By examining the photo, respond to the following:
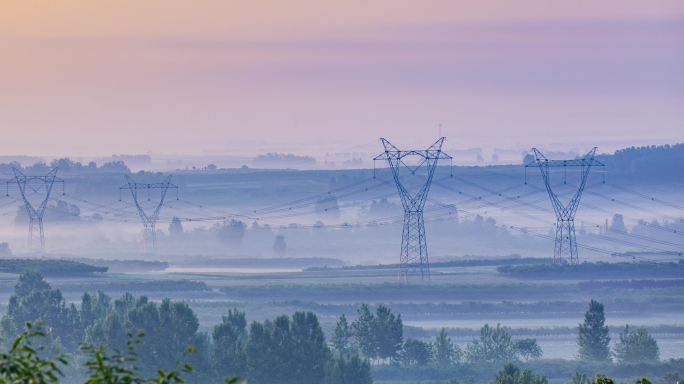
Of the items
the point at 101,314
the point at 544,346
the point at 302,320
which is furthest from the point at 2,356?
the point at 544,346

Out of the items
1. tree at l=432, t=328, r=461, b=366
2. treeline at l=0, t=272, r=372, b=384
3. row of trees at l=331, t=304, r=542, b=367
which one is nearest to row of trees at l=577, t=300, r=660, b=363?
row of trees at l=331, t=304, r=542, b=367

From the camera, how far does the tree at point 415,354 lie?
13475cm

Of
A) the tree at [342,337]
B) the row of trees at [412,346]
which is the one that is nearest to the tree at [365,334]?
the row of trees at [412,346]

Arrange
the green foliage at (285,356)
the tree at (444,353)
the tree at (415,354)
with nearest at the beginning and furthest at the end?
the green foliage at (285,356) → the tree at (444,353) → the tree at (415,354)

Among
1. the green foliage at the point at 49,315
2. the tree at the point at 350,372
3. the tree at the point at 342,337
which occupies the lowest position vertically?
the tree at the point at 350,372

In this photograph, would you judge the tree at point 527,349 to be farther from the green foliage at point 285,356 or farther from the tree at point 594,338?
the green foliage at point 285,356

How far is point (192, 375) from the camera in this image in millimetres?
114438

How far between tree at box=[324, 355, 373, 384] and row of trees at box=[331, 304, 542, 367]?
15.9 meters

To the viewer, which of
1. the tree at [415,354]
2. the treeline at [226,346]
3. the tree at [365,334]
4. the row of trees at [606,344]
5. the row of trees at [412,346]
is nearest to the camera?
the treeline at [226,346]

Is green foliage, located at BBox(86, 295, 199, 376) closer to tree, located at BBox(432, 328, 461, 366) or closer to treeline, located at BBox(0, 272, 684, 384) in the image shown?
treeline, located at BBox(0, 272, 684, 384)

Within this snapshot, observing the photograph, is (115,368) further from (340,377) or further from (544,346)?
(544,346)

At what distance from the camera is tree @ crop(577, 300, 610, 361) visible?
139625mm

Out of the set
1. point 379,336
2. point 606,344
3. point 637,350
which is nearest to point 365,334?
point 379,336

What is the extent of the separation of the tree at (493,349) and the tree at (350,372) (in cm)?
2119
